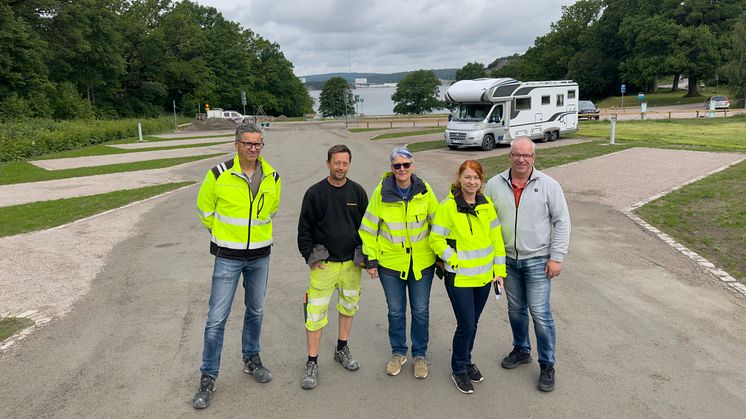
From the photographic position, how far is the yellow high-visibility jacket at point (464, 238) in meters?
3.72

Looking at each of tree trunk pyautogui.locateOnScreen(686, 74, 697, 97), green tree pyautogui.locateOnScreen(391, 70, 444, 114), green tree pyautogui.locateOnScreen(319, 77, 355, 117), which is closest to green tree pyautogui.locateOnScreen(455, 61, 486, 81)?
green tree pyautogui.locateOnScreen(391, 70, 444, 114)

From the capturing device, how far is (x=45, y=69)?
43688 millimetres

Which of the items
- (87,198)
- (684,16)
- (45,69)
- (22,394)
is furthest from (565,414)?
(684,16)

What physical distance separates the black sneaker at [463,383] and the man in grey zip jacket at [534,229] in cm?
52

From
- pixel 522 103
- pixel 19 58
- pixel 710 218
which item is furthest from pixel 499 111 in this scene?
pixel 19 58

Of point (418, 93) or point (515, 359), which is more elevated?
point (418, 93)

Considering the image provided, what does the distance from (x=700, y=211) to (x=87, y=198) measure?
13309 mm

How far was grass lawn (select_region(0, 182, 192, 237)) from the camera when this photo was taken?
32.1 ft

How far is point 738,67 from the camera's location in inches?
1785

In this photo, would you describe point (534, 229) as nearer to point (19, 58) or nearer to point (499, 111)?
point (499, 111)

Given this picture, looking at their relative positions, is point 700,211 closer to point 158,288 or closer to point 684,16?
point 158,288

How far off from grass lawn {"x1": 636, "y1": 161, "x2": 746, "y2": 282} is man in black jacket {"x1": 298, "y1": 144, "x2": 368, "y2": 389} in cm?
511

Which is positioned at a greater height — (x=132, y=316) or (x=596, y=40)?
(x=596, y=40)

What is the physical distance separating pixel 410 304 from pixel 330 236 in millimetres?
828
